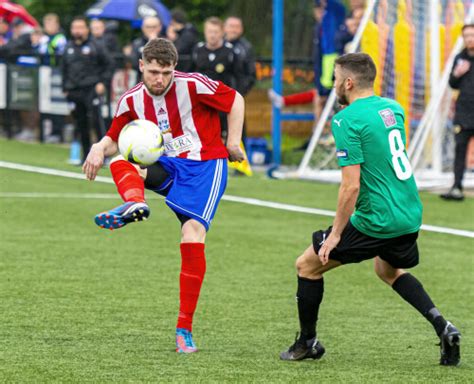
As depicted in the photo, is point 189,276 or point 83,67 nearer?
point 189,276

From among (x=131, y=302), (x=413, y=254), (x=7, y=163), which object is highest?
(x=413, y=254)

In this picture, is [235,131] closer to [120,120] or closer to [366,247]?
[120,120]

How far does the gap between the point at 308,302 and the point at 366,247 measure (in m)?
0.46

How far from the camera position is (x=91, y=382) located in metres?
6.23

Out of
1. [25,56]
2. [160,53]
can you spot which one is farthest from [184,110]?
[25,56]

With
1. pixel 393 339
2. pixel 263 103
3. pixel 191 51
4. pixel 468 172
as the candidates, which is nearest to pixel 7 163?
pixel 191 51

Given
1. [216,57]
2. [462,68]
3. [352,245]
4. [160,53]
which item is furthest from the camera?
[216,57]

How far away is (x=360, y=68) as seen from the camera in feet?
22.0

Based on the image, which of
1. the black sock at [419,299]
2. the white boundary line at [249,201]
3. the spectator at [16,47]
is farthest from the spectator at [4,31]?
the black sock at [419,299]

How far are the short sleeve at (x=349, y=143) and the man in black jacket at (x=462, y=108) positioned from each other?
353 inches

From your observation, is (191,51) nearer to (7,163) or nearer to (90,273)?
(7,163)

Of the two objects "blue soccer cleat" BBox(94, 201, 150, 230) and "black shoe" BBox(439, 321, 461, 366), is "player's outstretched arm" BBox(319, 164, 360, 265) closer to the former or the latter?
"black shoe" BBox(439, 321, 461, 366)

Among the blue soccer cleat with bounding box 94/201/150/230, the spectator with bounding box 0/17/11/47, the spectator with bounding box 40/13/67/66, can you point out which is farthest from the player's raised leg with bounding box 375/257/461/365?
the spectator with bounding box 0/17/11/47

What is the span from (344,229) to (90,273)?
372cm
